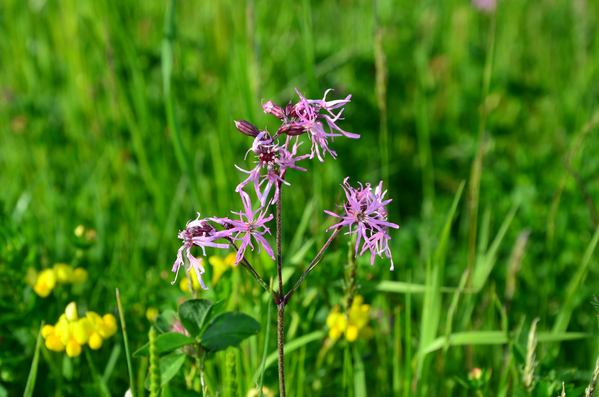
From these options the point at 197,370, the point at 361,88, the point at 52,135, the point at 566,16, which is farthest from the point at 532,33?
the point at 197,370

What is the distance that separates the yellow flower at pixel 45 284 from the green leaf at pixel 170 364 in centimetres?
50

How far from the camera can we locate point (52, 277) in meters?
1.88

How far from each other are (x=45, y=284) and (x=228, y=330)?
68 cm

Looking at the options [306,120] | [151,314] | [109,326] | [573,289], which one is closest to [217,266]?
[151,314]

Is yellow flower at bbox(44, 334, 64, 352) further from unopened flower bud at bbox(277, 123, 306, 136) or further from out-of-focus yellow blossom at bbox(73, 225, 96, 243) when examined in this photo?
unopened flower bud at bbox(277, 123, 306, 136)

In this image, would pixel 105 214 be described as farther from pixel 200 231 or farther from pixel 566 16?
pixel 566 16

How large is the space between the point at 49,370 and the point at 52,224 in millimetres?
806

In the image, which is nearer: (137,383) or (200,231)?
(200,231)

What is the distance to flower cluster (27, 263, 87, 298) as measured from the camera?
187cm

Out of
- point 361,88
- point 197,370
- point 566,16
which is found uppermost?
point 566,16

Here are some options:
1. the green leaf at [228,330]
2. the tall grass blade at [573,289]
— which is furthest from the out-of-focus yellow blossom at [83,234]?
the tall grass blade at [573,289]

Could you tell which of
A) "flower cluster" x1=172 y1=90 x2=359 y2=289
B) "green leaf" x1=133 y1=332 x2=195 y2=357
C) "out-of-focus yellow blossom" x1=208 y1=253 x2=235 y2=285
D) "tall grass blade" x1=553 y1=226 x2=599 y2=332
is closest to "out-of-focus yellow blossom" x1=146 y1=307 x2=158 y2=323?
"out-of-focus yellow blossom" x1=208 y1=253 x2=235 y2=285

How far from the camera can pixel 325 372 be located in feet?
6.26

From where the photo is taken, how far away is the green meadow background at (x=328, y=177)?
1.90m
